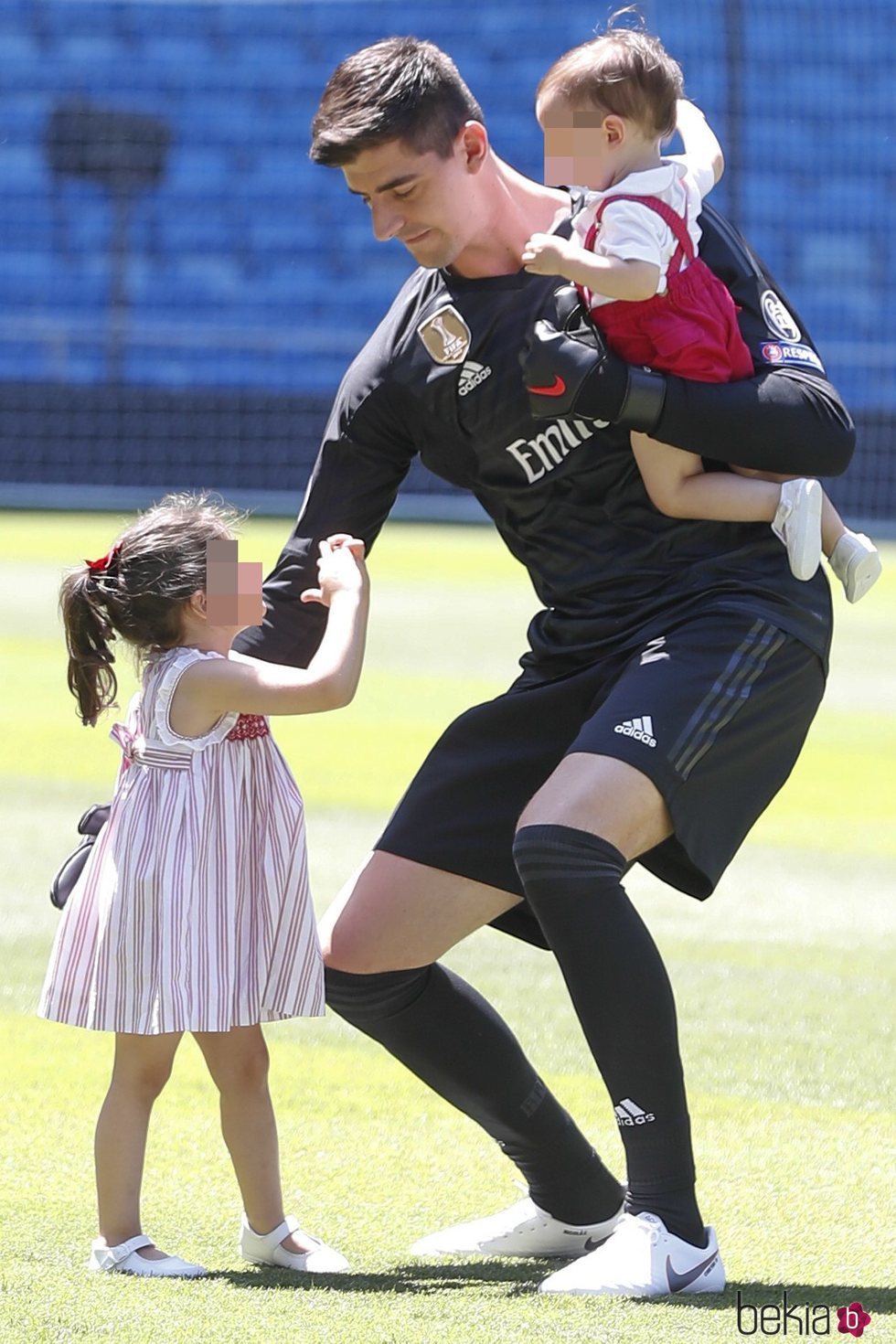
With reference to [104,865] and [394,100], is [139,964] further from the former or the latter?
[394,100]

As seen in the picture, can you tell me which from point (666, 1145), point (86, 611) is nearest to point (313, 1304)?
point (666, 1145)

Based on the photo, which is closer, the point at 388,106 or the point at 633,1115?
the point at 633,1115

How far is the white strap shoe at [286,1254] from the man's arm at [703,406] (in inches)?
56.4

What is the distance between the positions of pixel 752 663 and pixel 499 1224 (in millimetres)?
1093

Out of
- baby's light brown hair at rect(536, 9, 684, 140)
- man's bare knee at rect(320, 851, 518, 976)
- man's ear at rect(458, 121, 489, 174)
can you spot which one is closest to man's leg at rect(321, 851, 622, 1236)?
man's bare knee at rect(320, 851, 518, 976)

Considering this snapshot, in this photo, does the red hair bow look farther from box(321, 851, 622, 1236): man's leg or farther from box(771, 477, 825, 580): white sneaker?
box(771, 477, 825, 580): white sneaker

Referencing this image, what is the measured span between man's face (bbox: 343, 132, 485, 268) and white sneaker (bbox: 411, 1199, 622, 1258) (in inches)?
66.9

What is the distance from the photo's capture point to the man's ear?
3721 millimetres

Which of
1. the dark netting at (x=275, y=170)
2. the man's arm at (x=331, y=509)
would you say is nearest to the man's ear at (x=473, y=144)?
the man's arm at (x=331, y=509)

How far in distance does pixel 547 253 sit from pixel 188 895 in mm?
1221

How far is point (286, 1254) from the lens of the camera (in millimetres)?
3418

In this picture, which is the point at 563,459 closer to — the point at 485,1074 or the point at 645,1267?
the point at 485,1074

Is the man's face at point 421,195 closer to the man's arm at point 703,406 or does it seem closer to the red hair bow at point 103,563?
the man's arm at point 703,406

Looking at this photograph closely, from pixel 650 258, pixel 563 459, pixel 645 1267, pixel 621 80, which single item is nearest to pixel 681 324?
pixel 650 258
